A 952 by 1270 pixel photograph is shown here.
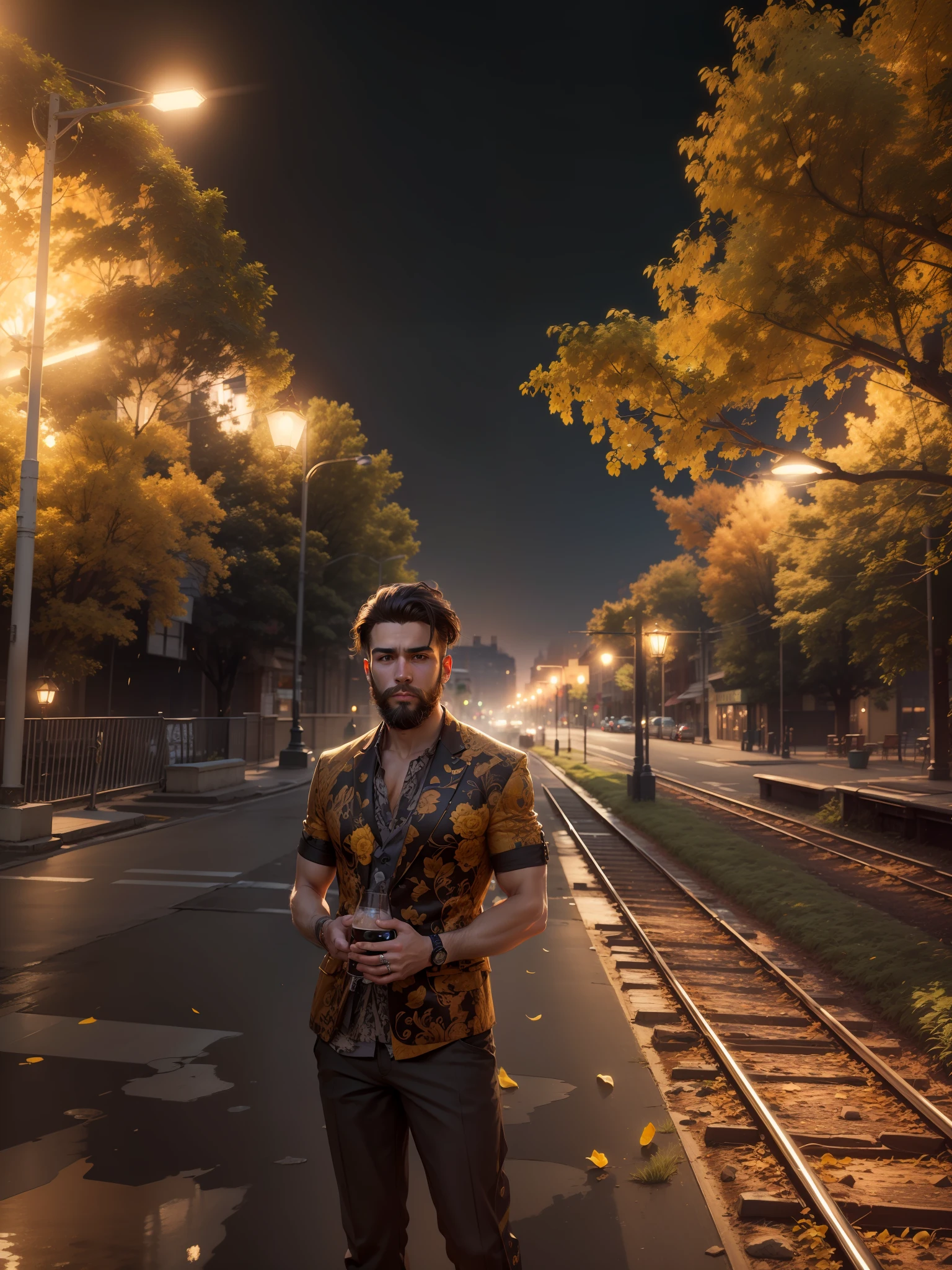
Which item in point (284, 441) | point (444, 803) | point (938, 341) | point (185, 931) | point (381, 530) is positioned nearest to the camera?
point (444, 803)

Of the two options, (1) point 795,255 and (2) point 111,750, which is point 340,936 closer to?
(1) point 795,255

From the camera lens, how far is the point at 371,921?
214 centimetres

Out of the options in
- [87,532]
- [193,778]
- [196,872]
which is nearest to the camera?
[196,872]

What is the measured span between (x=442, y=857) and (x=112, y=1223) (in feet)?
8.06

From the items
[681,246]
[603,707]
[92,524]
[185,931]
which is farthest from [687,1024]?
[603,707]

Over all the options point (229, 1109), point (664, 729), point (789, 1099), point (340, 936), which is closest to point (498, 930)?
point (340, 936)

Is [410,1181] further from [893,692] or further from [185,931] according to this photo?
[893,692]

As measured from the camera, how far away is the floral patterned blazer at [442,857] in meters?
2.29

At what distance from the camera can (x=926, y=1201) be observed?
4109mm

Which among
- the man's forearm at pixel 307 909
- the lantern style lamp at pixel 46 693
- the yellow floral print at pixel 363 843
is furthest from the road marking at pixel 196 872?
the yellow floral print at pixel 363 843

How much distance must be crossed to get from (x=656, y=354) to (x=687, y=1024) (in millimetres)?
7150

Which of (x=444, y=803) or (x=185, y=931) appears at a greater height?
(x=444, y=803)

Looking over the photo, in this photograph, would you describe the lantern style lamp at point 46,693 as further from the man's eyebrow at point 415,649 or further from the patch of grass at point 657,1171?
the man's eyebrow at point 415,649

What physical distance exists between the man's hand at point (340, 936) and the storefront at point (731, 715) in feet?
199
